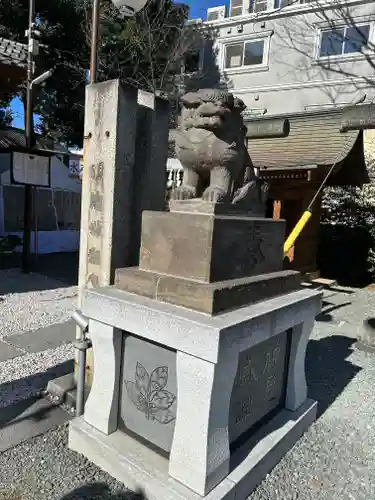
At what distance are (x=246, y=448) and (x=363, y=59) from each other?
50.4ft

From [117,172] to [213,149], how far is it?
772mm

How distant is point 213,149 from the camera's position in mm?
2611

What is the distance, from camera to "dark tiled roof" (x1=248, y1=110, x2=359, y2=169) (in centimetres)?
716

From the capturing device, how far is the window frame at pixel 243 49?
1559cm

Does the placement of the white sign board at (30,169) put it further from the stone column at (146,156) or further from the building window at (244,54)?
the building window at (244,54)

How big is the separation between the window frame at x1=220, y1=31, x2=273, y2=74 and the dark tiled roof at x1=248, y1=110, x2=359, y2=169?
8884 millimetres

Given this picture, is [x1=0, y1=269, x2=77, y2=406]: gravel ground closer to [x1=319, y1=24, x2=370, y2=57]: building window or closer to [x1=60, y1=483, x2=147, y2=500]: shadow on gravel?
[x1=60, y1=483, x2=147, y2=500]: shadow on gravel

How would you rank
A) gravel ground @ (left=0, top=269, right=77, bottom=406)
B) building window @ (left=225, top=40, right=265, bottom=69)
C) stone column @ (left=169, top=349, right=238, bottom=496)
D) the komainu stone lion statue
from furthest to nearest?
building window @ (left=225, top=40, right=265, bottom=69) → gravel ground @ (left=0, top=269, right=77, bottom=406) → the komainu stone lion statue → stone column @ (left=169, top=349, right=238, bottom=496)

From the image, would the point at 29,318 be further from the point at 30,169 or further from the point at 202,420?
→ the point at 202,420

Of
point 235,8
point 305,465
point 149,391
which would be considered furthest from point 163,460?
point 235,8

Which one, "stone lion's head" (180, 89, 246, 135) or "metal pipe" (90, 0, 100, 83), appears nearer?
"stone lion's head" (180, 89, 246, 135)

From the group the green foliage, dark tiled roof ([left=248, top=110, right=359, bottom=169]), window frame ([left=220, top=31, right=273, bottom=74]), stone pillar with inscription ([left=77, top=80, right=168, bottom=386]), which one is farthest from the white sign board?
window frame ([left=220, top=31, right=273, bottom=74])

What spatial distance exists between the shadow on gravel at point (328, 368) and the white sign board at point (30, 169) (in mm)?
6490

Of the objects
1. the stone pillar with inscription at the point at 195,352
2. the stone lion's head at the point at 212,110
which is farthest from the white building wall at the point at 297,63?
the stone pillar with inscription at the point at 195,352
